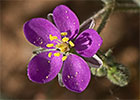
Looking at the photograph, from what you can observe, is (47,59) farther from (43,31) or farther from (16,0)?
(16,0)

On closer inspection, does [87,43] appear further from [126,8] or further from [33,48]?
[33,48]

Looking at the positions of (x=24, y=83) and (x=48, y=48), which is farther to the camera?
(x=24, y=83)

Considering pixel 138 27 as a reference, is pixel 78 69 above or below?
above

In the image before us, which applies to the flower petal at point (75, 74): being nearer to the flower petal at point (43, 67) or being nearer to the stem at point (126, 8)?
the flower petal at point (43, 67)

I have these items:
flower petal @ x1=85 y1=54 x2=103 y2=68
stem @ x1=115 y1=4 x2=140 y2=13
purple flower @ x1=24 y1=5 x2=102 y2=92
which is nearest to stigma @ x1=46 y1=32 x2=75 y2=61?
purple flower @ x1=24 y1=5 x2=102 y2=92

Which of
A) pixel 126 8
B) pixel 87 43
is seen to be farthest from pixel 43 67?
pixel 126 8

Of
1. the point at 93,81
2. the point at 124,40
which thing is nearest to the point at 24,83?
the point at 93,81

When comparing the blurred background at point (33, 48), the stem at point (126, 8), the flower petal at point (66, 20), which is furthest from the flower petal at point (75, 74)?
the blurred background at point (33, 48)

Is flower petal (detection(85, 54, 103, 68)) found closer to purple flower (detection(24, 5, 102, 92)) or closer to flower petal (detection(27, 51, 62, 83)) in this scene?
purple flower (detection(24, 5, 102, 92))
